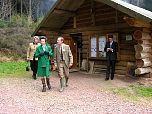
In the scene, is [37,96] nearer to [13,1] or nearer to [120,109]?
[120,109]

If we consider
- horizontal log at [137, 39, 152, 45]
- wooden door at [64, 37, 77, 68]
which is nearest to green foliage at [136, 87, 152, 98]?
horizontal log at [137, 39, 152, 45]

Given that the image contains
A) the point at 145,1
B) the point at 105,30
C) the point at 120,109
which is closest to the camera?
the point at 120,109

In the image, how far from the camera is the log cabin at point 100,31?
452 inches

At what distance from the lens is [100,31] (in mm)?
13797

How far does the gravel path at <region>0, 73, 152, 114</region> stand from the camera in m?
7.54

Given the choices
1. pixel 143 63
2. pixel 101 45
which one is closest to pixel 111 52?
pixel 143 63

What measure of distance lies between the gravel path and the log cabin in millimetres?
1469

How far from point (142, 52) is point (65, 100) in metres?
4.30

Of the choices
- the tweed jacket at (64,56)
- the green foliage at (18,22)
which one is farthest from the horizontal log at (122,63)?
the green foliage at (18,22)

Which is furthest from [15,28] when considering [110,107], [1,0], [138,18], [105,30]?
[110,107]

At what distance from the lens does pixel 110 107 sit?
314 inches

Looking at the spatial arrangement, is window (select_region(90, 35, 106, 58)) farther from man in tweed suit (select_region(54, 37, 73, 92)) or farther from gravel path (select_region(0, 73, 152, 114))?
man in tweed suit (select_region(54, 37, 73, 92))

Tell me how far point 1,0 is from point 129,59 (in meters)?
18.7

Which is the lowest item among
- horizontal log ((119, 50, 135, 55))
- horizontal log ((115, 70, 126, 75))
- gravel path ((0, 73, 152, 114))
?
gravel path ((0, 73, 152, 114))
